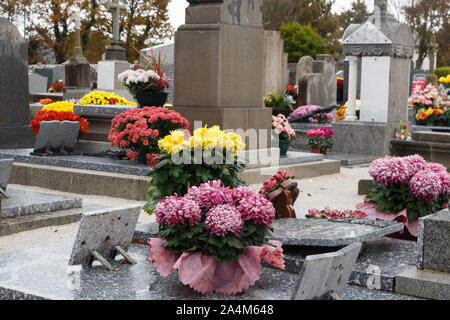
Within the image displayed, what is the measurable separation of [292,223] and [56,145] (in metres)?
5.96

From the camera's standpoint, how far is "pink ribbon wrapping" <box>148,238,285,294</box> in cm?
384

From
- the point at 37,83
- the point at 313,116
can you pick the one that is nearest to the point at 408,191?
the point at 313,116

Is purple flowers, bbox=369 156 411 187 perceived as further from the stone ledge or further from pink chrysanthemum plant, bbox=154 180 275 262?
pink chrysanthemum plant, bbox=154 180 275 262

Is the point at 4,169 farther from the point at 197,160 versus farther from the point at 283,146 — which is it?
the point at 283,146

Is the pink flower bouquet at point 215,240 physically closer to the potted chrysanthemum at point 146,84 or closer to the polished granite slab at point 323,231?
the polished granite slab at point 323,231

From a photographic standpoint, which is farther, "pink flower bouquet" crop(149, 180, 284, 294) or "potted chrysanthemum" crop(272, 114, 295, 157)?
"potted chrysanthemum" crop(272, 114, 295, 157)

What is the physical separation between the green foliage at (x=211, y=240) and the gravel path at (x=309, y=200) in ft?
7.87

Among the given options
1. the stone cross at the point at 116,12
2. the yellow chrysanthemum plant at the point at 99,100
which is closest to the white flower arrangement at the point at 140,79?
the yellow chrysanthemum plant at the point at 99,100

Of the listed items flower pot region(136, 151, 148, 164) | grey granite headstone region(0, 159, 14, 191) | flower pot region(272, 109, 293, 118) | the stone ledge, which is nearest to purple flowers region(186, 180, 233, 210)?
the stone ledge

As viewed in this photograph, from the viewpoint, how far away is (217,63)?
962 cm

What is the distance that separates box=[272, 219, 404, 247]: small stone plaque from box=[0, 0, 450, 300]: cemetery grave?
14mm

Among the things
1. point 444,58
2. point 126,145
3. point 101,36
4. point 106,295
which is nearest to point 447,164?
point 126,145

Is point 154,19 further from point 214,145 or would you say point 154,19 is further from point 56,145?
point 214,145

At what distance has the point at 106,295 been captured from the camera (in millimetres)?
3818
